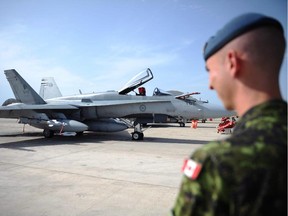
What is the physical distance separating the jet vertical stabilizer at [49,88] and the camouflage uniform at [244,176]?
72.3 ft

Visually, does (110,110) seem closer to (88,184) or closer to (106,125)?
(106,125)

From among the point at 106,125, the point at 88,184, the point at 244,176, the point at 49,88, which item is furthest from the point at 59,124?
the point at 244,176

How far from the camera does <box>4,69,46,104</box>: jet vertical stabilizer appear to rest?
1492 cm

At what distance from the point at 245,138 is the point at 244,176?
0.13 metres

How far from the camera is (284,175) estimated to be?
0.78 m

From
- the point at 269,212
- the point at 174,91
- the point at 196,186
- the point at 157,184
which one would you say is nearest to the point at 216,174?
the point at 196,186

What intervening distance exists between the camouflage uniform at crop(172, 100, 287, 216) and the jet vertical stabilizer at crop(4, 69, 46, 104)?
15586 mm

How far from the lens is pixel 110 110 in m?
12.9

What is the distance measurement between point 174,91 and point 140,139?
2952 mm

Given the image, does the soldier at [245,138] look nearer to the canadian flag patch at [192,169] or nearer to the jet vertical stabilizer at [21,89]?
the canadian flag patch at [192,169]

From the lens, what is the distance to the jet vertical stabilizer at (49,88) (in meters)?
21.3

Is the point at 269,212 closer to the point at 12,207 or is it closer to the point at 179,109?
the point at 12,207

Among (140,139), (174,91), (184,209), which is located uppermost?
(174,91)

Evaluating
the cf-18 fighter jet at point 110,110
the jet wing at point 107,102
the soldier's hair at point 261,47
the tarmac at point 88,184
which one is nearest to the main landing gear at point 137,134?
the cf-18 fighter jet at point 110,110
